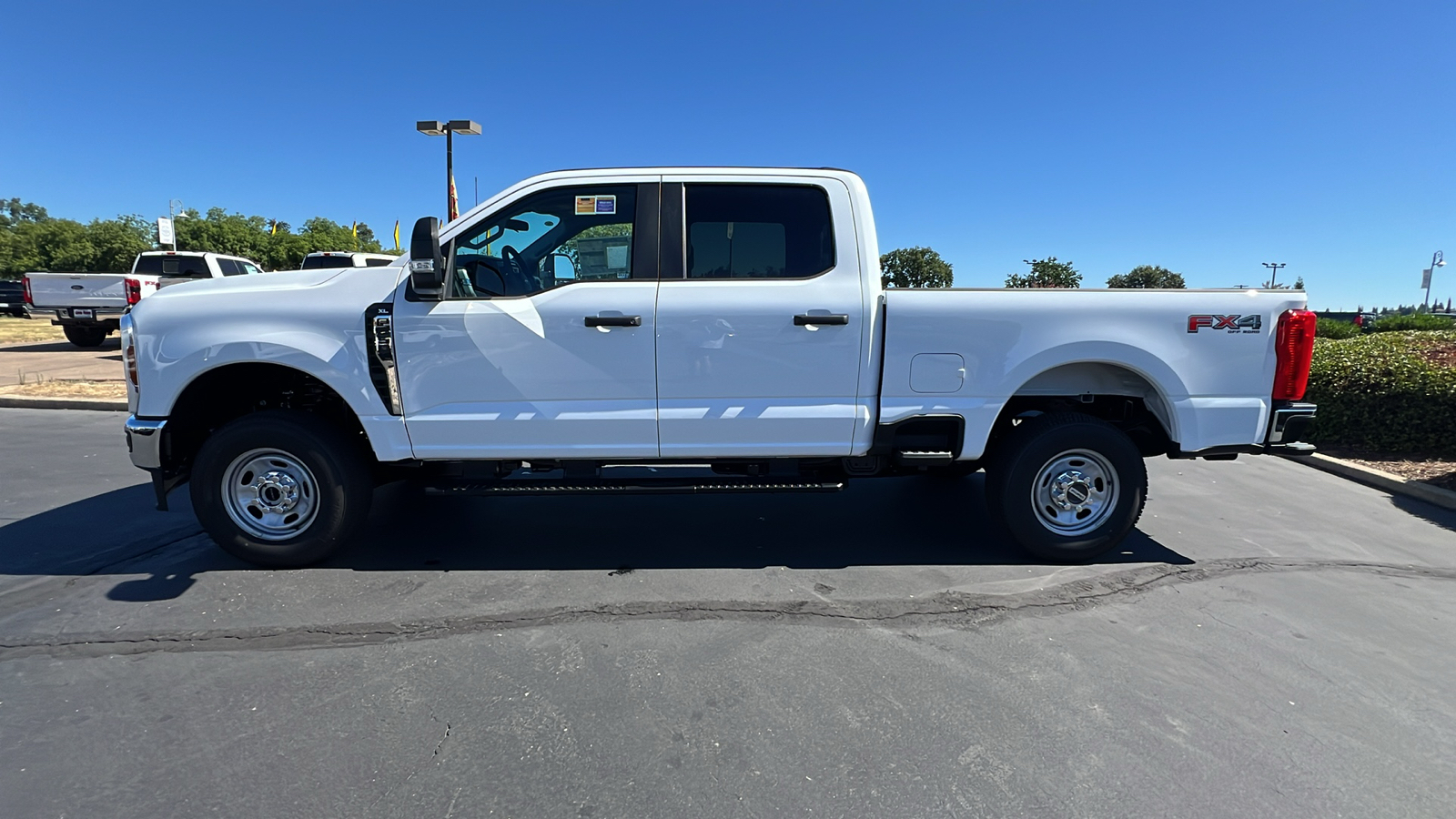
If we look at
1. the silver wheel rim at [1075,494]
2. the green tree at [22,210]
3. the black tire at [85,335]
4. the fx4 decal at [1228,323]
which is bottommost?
the silver wheel rim at [1075,494]

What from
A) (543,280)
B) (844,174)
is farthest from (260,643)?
(844,174)

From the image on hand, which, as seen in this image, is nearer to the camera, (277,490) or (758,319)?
(758,319)

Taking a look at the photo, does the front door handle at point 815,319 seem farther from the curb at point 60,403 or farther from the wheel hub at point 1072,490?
the curb at point 60,403

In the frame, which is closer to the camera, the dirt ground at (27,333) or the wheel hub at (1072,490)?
the wheel hub at (1072,490)

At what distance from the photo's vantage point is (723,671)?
9.97 ft

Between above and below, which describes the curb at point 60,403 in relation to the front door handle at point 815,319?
below

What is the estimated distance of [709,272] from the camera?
4012 millimetres

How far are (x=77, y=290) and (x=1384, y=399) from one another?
67.2 feet

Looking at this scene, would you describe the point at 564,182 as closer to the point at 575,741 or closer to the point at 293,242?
the point at 575,741

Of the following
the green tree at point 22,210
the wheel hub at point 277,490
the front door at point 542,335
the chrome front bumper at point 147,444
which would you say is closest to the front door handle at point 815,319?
the front door at point 542,335

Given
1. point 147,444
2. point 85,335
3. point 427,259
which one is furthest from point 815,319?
point 85,335

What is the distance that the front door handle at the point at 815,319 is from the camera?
12.6 feet

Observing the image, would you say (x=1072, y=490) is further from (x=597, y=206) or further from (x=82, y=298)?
(x=82, y=298)

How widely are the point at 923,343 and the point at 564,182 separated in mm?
2111
